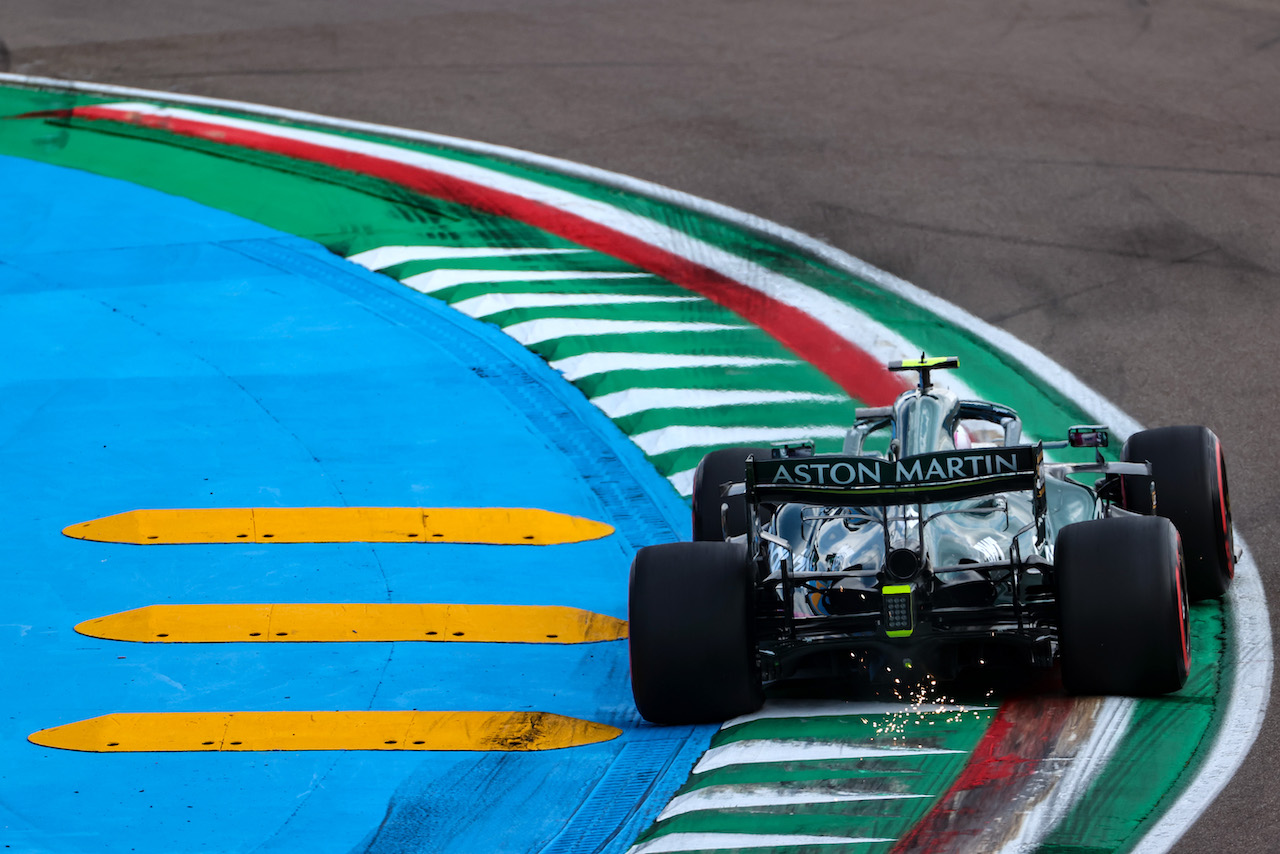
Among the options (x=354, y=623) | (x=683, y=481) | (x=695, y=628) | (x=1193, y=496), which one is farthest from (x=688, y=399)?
(x=695, y=628)

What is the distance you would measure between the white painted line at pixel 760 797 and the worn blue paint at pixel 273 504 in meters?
0.17

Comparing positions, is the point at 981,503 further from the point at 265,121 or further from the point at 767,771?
the point at 265,121

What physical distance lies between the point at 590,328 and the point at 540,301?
2.42 ft

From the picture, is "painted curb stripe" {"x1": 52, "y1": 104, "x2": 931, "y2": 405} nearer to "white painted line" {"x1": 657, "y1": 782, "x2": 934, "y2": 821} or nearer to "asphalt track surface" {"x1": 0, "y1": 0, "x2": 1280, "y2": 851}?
"asphalt track surface" {"x1": 0, "y1": 0, "x2": 1280, "y2": 851}

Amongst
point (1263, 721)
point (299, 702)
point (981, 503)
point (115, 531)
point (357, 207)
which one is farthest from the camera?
point (357, 207)

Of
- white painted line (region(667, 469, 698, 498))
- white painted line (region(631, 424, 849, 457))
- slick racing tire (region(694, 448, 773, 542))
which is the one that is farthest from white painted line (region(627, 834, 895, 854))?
white painted line (region(631, 424, 849, 457))

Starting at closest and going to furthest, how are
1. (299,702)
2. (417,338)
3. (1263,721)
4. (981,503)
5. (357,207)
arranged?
1. (1263,721)
2. (981,503)
3. (299,702)
4. (417,338)
5. (357,207)

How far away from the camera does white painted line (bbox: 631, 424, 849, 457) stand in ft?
39.1

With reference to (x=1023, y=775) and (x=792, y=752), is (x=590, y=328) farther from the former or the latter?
(x=1023, y=775)

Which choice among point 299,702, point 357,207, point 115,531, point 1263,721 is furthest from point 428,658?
point 357,207

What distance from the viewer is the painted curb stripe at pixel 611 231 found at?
1317cm

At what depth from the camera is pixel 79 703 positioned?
900 cm

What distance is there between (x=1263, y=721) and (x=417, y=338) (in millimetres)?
7923

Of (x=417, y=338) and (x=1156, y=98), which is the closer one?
(x=417, y=338)
